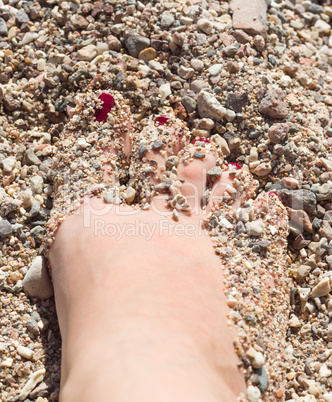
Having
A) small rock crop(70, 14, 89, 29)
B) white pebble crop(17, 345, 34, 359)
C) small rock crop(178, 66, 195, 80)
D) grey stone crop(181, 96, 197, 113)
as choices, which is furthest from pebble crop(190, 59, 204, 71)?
white pebble crop(17, 345, 34, 359)

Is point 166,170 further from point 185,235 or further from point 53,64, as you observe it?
point 53,64

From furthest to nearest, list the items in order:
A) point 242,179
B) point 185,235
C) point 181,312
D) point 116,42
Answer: point 116,42
point 242,179
point 185,235
point 181,312

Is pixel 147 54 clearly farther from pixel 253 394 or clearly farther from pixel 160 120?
pixel 253 394

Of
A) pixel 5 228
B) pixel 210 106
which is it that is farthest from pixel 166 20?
pixel 5 228

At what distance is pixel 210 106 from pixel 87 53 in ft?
1.64

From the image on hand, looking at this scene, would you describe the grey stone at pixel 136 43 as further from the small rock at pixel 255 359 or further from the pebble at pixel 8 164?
the small rock at pixel 255 359

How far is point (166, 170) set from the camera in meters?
1.86

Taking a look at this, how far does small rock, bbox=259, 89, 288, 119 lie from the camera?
189 centimetres

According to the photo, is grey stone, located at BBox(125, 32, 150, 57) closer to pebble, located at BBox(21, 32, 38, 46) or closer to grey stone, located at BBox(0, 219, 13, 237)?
pebble, located at BBox(21, 32, 38, 46)

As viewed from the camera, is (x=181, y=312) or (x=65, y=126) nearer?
(x=181, y=312)

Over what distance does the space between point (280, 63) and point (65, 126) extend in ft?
2.79

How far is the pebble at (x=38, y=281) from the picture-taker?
1.72 m

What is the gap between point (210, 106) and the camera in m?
1.90

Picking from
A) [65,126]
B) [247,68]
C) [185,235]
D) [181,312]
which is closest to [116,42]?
[65,126]
